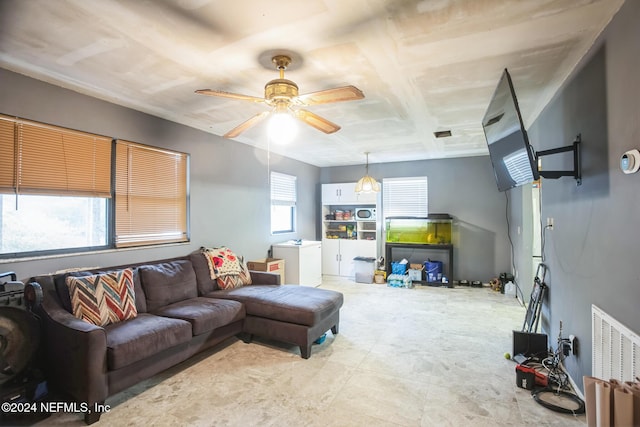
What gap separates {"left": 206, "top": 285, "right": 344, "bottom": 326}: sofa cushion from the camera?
2967mm

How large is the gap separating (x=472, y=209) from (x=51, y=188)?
20.9ft

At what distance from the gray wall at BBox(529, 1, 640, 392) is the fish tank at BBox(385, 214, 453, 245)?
3.18 m

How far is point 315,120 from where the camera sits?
2.58 metres

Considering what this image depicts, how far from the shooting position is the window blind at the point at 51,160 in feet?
7.94

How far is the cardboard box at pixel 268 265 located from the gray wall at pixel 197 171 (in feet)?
0.47

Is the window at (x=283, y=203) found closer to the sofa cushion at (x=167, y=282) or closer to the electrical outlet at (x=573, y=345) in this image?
the sofa cushion at (x=167, y=282)

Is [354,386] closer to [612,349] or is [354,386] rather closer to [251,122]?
[612,349]

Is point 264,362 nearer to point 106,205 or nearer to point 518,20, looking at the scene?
point 106,205

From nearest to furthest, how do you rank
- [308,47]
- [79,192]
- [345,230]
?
[308,47] → [79,192] → [345,230]

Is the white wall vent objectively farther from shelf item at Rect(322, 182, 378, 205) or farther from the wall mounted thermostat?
shelf item at Rect(322, 182, 378, 205)

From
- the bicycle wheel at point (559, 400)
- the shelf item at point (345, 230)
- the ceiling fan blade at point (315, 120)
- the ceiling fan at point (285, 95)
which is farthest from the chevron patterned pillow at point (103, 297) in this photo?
the shelf item at point (345, 230)

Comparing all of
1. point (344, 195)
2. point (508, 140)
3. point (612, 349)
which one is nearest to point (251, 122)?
point (508, 140)

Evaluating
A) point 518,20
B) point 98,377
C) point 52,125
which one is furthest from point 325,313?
point 52,125

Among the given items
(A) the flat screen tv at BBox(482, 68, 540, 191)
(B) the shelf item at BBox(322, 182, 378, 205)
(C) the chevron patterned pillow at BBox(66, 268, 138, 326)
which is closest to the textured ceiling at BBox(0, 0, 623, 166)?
(A) the flat screen tv at BBox(482, 68, 540, 191)
